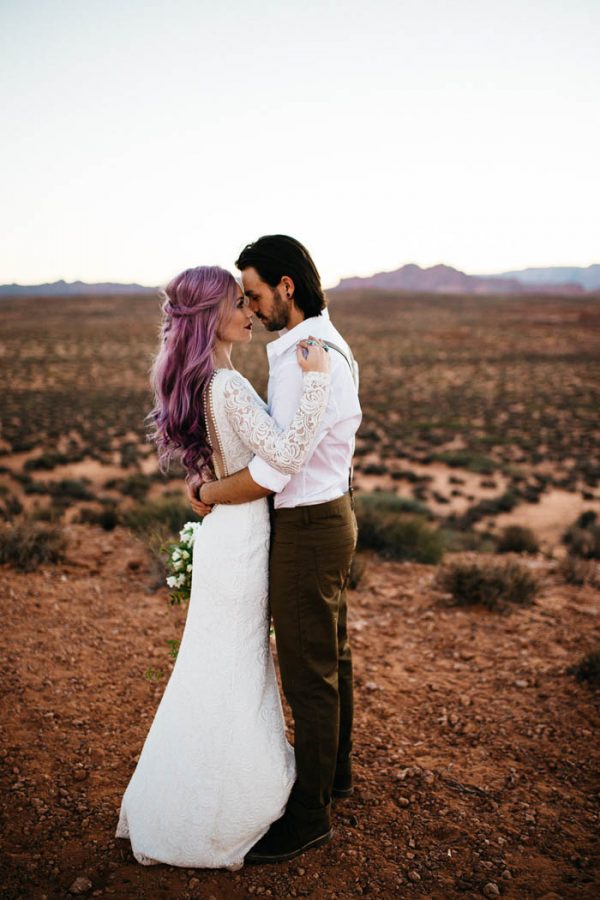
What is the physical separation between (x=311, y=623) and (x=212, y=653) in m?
0.45

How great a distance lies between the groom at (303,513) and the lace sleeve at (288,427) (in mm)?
67

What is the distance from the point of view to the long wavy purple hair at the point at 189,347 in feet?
8.11

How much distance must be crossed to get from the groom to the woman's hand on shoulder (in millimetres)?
80

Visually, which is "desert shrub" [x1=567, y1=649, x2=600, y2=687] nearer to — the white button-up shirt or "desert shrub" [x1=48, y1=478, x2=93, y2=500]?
the white button-up shirt

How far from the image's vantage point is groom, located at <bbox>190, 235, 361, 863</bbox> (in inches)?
96.7

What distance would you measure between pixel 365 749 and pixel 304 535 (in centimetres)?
190

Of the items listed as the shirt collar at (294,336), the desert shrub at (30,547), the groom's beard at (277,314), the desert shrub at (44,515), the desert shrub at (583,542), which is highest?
the groom's beard at (277,314)

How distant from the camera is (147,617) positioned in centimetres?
518

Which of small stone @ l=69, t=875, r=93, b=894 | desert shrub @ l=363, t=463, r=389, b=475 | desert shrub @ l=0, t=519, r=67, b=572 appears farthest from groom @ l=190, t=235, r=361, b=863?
desert shrub @ l=363, t=463, r=389, b=475

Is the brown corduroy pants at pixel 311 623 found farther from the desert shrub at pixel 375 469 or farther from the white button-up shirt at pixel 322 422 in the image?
the desert shrub at pixel 375 469

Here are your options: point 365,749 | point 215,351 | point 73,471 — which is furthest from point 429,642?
point 73,471

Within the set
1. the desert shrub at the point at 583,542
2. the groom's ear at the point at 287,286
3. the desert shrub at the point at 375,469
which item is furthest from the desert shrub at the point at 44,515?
the desert shrub at the point at 375,469

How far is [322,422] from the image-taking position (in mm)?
2428

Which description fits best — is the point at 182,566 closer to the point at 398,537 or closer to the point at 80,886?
the point at 80,886
